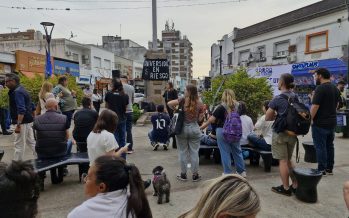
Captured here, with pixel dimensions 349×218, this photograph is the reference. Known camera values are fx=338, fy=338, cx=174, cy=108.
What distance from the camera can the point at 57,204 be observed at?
466cm

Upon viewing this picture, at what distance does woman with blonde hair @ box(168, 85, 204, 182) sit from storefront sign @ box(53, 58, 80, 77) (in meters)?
28.1

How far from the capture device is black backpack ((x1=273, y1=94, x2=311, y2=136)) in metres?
4.69

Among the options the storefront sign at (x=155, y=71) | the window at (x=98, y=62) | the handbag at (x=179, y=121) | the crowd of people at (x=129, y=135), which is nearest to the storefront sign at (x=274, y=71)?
the storefront sign at (x=155, y=71)

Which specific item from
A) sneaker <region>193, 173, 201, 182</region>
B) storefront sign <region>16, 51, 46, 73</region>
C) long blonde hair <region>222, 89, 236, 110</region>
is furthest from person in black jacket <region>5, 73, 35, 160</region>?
storefront sign <region>16, 51, 46, 73</region>

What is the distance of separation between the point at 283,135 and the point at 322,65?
1733 centimetres

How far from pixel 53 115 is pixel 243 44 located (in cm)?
2686

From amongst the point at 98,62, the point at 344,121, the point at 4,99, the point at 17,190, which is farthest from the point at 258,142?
the point at 98,62

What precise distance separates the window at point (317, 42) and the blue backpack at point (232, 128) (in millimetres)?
17610

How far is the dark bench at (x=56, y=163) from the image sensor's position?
490cm

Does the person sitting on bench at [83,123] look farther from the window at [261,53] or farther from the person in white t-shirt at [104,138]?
the window at [261,53]

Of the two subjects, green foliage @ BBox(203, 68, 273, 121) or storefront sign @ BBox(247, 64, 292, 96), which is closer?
green foliage @ BBox(203, 68, 273, 121)

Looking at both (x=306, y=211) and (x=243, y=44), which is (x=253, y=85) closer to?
(x=306, y=211)

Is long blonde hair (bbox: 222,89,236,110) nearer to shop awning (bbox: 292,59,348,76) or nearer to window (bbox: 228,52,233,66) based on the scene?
shop awning (bbox: 292,59,348,76)

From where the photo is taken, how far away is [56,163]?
5070 mm
